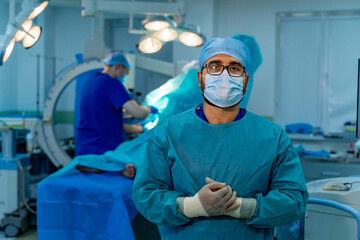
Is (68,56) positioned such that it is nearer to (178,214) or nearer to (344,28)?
(344,28)

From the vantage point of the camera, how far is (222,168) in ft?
3.86

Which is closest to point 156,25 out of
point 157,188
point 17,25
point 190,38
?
point 190,38

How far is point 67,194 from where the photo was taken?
2.04 meters

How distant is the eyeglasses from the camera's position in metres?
1.22

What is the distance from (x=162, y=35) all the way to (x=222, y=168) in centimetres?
175

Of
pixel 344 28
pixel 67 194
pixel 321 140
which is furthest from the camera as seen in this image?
pixel 344 28

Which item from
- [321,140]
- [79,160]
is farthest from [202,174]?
[321,140]

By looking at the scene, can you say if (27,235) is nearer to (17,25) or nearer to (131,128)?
(131,128)

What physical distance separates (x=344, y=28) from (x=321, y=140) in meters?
1.41

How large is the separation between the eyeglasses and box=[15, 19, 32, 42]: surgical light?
0.96 m

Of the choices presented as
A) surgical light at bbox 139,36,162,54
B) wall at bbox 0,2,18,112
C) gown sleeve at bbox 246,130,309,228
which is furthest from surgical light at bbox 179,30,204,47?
wall at bbox 0,2,18,112

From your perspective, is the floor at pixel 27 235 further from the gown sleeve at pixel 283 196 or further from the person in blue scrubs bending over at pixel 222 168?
the gown sleeve at pixel 283 196

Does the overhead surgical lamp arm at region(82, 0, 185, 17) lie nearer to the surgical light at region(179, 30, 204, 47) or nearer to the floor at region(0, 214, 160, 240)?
the surgical light at region(179, 30, 204, 47)

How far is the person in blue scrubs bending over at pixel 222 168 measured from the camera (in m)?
1.12
